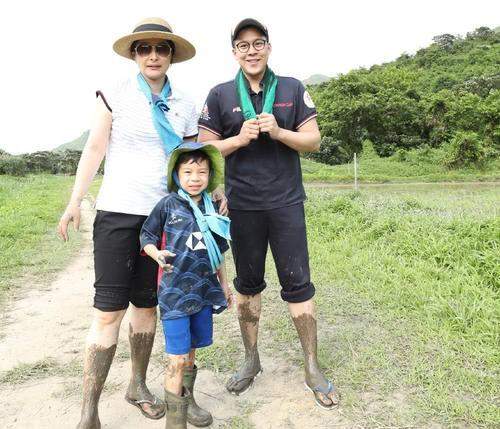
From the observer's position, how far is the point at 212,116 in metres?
2.69

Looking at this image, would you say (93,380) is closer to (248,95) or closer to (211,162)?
(211,162)

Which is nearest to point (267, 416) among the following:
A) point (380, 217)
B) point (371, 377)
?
point (371, 377)

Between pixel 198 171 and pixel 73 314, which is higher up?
pixel 198 171

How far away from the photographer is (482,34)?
56.2 meters

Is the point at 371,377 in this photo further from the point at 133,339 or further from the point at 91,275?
the point at 91,275

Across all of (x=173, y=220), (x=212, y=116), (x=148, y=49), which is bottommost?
(x=173, y=220)

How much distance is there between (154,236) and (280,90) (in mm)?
1124

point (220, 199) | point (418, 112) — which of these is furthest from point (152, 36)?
point (418, 112)

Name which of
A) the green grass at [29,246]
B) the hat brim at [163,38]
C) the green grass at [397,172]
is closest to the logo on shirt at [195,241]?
the hat brim at [163,38]

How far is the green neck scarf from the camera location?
2.58 meters

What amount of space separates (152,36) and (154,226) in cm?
95

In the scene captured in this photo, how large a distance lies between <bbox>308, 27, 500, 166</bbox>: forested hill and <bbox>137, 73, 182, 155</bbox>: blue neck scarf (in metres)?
18.9

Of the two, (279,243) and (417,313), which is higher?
(279,243)

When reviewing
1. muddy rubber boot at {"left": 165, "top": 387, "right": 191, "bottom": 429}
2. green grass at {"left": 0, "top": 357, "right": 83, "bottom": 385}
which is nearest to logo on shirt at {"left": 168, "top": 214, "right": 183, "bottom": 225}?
muddy rubber boot at {"left": 165, "top": 387, "right": 191, "bottom": 429}
